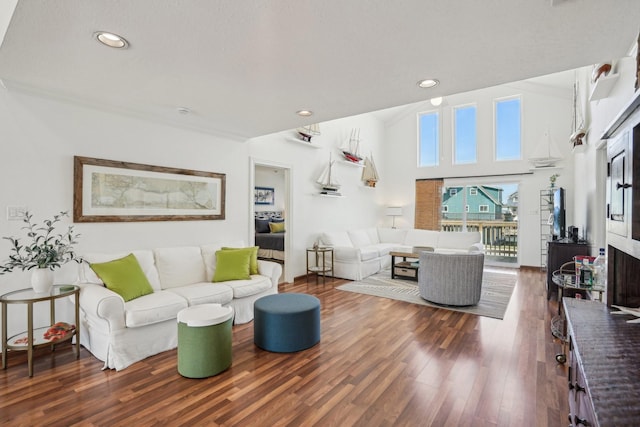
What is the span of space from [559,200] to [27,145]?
6.62 meters

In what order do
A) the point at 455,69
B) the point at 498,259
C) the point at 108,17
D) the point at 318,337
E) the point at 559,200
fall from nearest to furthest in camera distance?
the point at 108,17 < the point at 455,69 < the point at 318,337 < the point at 559,200 < the point at 498,259

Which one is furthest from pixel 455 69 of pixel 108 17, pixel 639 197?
pixel 108 17

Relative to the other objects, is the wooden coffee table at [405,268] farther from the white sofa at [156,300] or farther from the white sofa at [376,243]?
the white sofa at [156,300]

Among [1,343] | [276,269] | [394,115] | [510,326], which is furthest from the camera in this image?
[394,115]

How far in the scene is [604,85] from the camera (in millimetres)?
2902

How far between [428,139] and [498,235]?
3.06 metres

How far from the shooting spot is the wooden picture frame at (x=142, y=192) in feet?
10.5

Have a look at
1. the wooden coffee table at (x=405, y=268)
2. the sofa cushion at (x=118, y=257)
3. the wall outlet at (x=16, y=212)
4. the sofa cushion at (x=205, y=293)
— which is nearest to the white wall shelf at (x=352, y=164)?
the wooden coffee table at (x=405, y=268)

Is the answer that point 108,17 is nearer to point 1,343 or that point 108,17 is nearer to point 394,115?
point 1,343

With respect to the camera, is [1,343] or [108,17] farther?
[1,343]

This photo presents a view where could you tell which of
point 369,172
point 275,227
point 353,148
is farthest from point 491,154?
point 275,227

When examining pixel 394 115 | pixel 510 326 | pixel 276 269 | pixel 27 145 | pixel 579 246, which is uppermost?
pixel 394 115

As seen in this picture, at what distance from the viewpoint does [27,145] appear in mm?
2857

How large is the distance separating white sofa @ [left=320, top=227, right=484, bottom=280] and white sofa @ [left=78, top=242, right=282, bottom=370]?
2.21 metres
